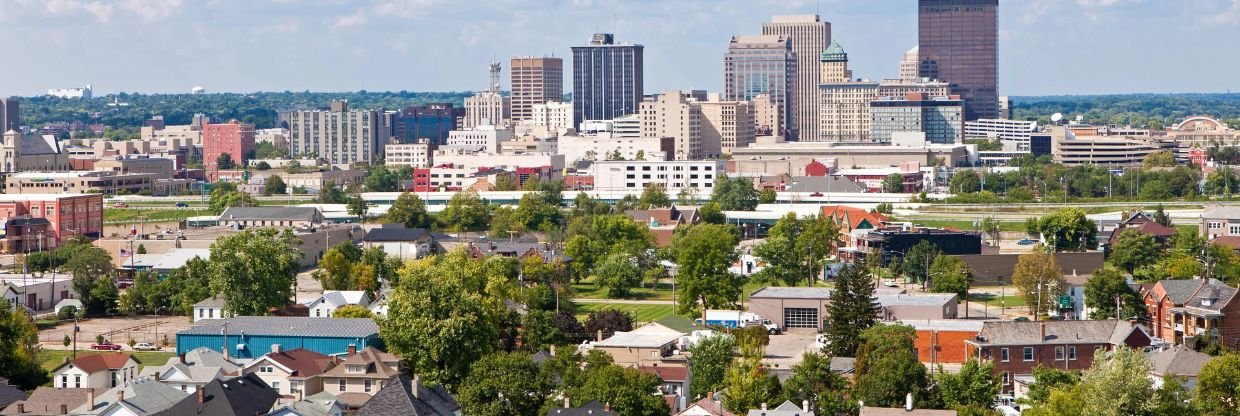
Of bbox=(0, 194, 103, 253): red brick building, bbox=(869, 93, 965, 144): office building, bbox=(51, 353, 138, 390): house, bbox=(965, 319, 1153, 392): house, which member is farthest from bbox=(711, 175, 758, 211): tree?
bbox=(869, 93, 965, 144): office building

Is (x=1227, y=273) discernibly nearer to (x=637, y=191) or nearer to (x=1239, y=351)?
(x=1239, y=351)

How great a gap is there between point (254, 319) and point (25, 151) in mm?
89603

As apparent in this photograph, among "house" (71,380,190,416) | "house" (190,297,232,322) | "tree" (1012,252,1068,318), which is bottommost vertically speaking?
"house" (71,380,190,416)

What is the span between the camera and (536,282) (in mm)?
54250

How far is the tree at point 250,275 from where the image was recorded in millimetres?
46594

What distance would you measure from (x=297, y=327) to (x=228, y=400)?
9907 mm

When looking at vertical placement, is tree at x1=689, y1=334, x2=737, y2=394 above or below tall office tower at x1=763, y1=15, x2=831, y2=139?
below

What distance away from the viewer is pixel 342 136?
15262 centimetres

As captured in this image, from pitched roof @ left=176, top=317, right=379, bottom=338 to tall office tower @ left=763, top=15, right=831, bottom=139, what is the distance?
448 feet

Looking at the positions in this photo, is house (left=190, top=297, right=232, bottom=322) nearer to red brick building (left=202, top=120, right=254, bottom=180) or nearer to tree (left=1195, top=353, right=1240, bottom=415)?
tree (left=1195, top=353, right=1240, bottom=415)

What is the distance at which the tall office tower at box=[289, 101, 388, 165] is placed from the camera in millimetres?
151750

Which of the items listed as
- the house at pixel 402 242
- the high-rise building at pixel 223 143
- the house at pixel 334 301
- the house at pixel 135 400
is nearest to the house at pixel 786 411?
the house at pixel 135 400

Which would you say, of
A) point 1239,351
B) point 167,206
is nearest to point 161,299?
point 1239,351

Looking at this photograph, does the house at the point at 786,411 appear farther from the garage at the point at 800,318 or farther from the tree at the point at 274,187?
the tree at the point at 274,187
